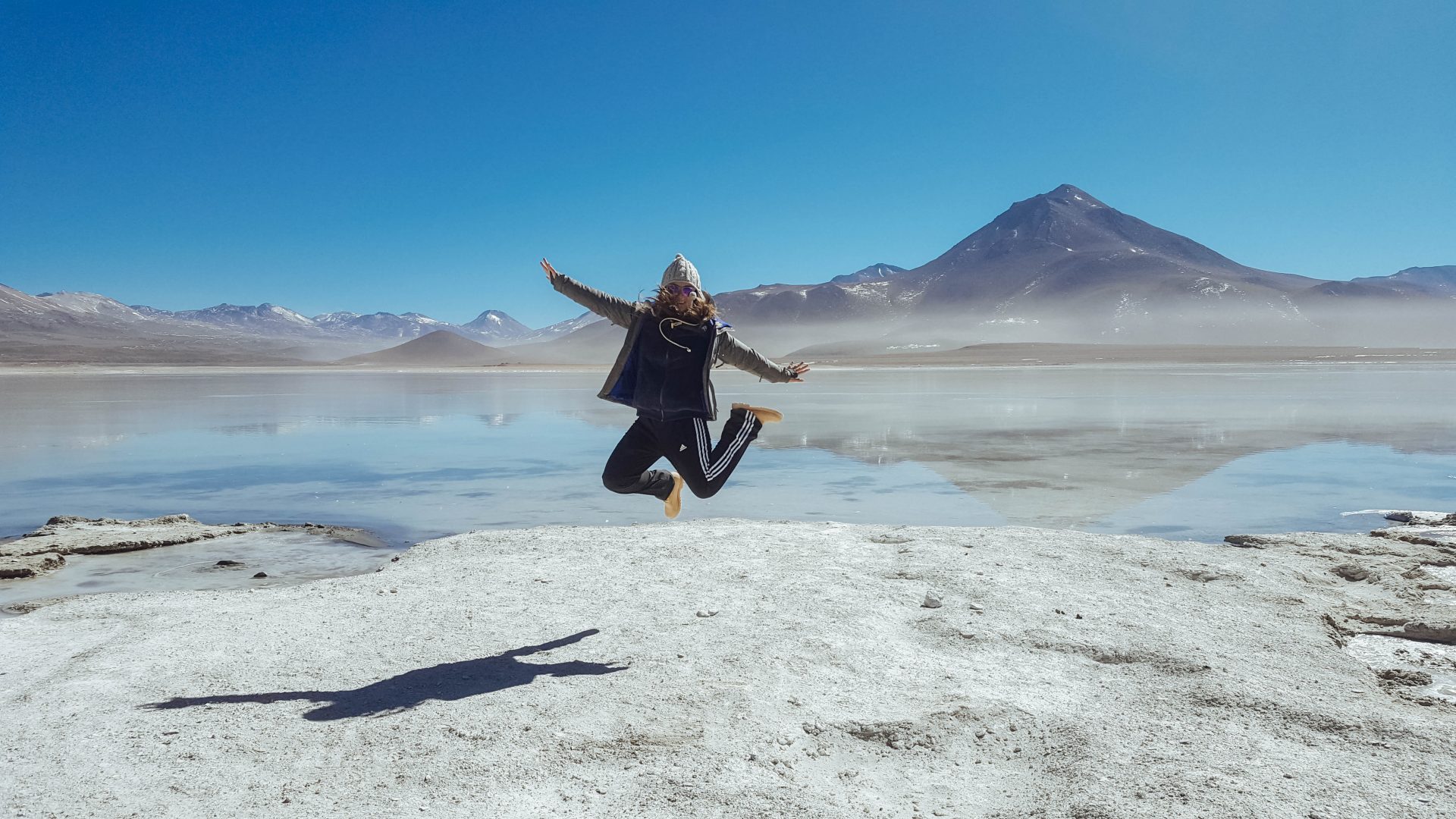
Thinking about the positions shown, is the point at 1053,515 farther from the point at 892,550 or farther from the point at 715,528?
the point at 715,528

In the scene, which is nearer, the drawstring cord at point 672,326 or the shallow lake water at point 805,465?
the drawstring cord at point 672,326

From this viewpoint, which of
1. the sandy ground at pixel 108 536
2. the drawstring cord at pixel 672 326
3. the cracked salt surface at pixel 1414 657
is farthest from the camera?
the sandy ground at pixel 108 536

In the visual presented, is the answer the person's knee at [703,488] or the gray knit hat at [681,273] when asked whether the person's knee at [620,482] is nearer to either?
the person's knee at [703,488]

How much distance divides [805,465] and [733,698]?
7.53m

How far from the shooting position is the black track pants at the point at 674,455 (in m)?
4.55

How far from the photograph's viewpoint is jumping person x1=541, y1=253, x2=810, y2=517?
14.7 feet

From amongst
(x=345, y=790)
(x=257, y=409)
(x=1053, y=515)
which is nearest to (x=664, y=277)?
(x=345, y=790)

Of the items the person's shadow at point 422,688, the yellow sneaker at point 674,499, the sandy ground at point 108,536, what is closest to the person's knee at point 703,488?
the yellow sneaker at point 674,499

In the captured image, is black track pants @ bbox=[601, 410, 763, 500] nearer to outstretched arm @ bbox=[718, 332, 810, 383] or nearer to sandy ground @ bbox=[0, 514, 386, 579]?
outstretched arm @ bbox=[718, 332, 810, 383]

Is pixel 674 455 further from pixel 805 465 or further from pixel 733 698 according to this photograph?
pixel 805 465

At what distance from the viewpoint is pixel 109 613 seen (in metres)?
4.47

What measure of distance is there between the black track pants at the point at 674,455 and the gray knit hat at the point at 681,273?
710 millimetres

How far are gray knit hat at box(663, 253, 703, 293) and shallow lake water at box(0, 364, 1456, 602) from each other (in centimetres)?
331

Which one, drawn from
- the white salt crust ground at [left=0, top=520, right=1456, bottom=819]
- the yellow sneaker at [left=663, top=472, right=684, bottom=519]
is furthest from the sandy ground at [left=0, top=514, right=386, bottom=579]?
the yellow sneaker at [left=663, top=472, right=684, bottom=519]
